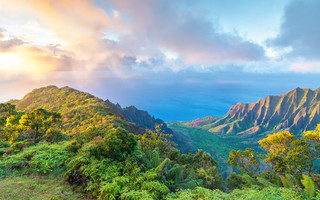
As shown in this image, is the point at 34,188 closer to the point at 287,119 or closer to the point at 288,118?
the point at 287,119

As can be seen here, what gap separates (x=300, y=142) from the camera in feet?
54.9

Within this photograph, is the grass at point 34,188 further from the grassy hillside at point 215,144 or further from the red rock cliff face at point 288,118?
the red rock cliff face at point 288,118

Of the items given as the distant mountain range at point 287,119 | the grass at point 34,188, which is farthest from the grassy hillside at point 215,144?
the grass at point 34,188

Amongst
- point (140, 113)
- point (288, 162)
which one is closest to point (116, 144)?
point (288, 162)

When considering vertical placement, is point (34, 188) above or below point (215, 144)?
above

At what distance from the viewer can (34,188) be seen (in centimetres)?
714

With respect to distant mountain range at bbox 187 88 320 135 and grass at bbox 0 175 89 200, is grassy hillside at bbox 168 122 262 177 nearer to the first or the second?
distant mountain range at bbox 187 88 320 135

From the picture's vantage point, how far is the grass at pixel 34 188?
255 inches

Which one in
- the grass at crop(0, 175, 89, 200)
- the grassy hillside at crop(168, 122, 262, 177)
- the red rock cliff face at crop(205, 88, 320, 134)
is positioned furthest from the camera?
the red rock cliff face at crop(205, 88, 320, 134)

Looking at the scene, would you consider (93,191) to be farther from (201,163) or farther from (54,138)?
(201,163)

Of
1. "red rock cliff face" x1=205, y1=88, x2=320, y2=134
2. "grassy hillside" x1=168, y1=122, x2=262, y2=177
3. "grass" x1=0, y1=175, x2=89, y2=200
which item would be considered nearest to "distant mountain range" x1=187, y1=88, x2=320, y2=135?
"red rock cliff face" x1=205, y1=88, x2=320, y2=134

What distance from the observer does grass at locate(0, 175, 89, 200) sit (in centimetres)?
648

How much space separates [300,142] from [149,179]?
18239mm

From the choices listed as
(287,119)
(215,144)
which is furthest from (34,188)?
(287,119)
